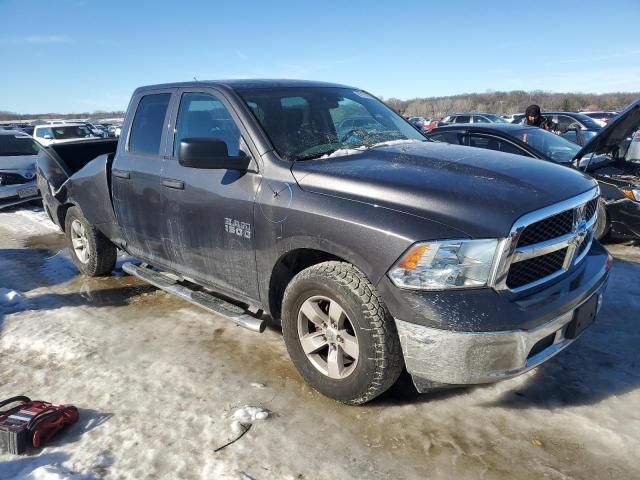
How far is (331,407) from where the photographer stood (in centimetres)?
304

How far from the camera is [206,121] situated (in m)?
3.83

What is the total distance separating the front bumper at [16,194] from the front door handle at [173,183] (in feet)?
24.7

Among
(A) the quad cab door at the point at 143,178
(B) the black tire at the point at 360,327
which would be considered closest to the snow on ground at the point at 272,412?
(B) the black tire at the point at 360,327

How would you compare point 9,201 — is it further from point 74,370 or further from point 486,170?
point 486,170

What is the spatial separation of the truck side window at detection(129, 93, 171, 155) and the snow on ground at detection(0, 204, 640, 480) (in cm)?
154

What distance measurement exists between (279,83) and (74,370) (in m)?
2.63

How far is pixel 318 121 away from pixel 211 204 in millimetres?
997

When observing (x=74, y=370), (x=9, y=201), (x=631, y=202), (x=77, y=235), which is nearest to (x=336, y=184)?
(x=74, y=370)

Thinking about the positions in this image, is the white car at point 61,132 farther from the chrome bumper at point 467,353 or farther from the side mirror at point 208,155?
the chrome bumper at point 467,353

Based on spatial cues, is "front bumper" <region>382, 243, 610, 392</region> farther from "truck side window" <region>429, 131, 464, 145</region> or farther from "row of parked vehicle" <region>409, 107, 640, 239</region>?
"truck side window" <region>429, 131, 464, 145</region>

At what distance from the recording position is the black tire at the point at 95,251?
5.40 meters

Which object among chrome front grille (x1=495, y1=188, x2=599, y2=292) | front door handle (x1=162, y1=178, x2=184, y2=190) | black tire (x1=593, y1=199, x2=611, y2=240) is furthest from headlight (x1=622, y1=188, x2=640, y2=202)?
front door handle (x1=162, y1=178, x2=184, y2=190)

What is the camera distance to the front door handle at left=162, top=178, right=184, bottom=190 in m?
3.82

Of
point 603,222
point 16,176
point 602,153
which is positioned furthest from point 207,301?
point 16,176
